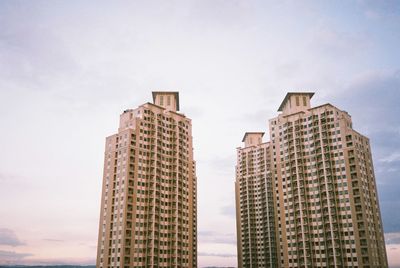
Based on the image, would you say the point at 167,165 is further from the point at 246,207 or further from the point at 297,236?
the point at 246,207

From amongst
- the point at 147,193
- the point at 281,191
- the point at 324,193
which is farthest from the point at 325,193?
the point at 147,193

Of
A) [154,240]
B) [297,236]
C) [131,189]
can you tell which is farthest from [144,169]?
[297,236]

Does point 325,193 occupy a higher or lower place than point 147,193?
lower

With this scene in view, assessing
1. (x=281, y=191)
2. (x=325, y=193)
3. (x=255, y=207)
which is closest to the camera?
(x=325, y=193)

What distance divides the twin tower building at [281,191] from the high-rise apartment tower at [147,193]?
0.93ft

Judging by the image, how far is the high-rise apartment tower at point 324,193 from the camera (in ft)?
334

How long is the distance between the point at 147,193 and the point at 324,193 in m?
52.2

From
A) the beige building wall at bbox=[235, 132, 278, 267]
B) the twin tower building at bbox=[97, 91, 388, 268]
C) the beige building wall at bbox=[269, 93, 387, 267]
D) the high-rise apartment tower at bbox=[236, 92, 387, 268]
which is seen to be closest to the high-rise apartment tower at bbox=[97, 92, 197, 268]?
the twin tower building at bbox=[97, 91, 388, 268]

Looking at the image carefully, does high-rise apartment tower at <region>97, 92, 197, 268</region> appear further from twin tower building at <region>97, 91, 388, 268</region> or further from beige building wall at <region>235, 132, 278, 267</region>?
beige building wall at <region>235, 132, 278, 267</region>

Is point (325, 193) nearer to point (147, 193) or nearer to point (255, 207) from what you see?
point (147, 193)

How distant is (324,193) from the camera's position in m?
109

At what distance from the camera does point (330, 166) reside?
111 m

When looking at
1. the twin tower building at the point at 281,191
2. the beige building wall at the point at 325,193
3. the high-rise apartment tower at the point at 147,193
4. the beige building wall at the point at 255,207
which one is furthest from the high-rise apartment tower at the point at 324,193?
the beige building wall at the point at 255,207

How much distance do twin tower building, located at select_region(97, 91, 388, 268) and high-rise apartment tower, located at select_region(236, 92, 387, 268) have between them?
279mm
